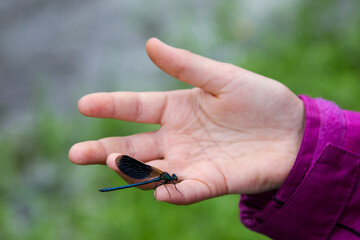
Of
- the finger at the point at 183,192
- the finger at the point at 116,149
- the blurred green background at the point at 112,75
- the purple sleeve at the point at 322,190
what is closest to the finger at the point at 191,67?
the finger at the point at 116,149

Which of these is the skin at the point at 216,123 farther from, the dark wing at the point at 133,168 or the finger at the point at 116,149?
the dark wing at the point at 133,168

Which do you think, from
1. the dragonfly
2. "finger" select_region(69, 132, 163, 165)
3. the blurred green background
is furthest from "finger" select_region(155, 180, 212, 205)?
the blurred green background

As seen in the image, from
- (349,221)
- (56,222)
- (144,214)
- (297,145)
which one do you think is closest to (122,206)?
(144,214)

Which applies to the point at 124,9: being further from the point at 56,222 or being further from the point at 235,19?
the point at 56,222

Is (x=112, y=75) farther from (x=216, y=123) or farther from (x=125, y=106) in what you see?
(x=216, y=123)

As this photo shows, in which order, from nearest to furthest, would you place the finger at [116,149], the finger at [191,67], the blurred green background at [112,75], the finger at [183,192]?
the finger at [183,192]
the finger at [116,149]
the finger at [191,67]
the blurred green background at [112,75]

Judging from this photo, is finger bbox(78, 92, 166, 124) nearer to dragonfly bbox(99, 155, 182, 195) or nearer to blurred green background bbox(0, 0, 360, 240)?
dragonfly bbox(99, 155, 182, 195)

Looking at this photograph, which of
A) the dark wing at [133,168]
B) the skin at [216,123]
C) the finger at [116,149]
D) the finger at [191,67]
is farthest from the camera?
the finger at [191,67]
